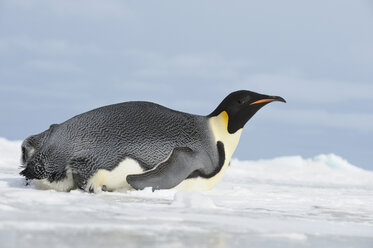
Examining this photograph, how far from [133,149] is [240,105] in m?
1.38

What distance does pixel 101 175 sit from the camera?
4.88m

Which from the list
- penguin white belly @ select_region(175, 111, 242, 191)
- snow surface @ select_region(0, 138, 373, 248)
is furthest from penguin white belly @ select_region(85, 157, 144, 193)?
penguin white belly @ select_region(175, 111, 242, 191)

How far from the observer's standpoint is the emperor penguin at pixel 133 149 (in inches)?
192

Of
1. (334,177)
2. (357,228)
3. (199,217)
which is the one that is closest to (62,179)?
(199,217)

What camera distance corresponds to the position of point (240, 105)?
5.90m

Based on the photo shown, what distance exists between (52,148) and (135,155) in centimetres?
71

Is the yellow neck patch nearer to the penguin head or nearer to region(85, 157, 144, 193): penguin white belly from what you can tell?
the penguin head

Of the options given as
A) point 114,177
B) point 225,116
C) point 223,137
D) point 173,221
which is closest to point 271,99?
point 225,116

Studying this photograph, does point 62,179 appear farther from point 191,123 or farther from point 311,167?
point 311,167

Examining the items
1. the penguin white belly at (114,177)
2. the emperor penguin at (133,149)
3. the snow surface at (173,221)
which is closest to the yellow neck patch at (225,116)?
the emperor penguin at (133,149)

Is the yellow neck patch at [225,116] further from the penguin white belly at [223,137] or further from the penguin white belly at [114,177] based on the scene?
the penguin white belly at [114,177]

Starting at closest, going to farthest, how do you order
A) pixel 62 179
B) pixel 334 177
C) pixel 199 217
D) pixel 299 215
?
pixel 199 217 → pixel 299 215 → pixel 62 179 → pixel 334 177

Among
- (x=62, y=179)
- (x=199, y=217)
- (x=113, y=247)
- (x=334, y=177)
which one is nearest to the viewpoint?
(x=113, y=247)

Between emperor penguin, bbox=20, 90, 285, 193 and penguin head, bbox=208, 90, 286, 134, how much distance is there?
10 mm
